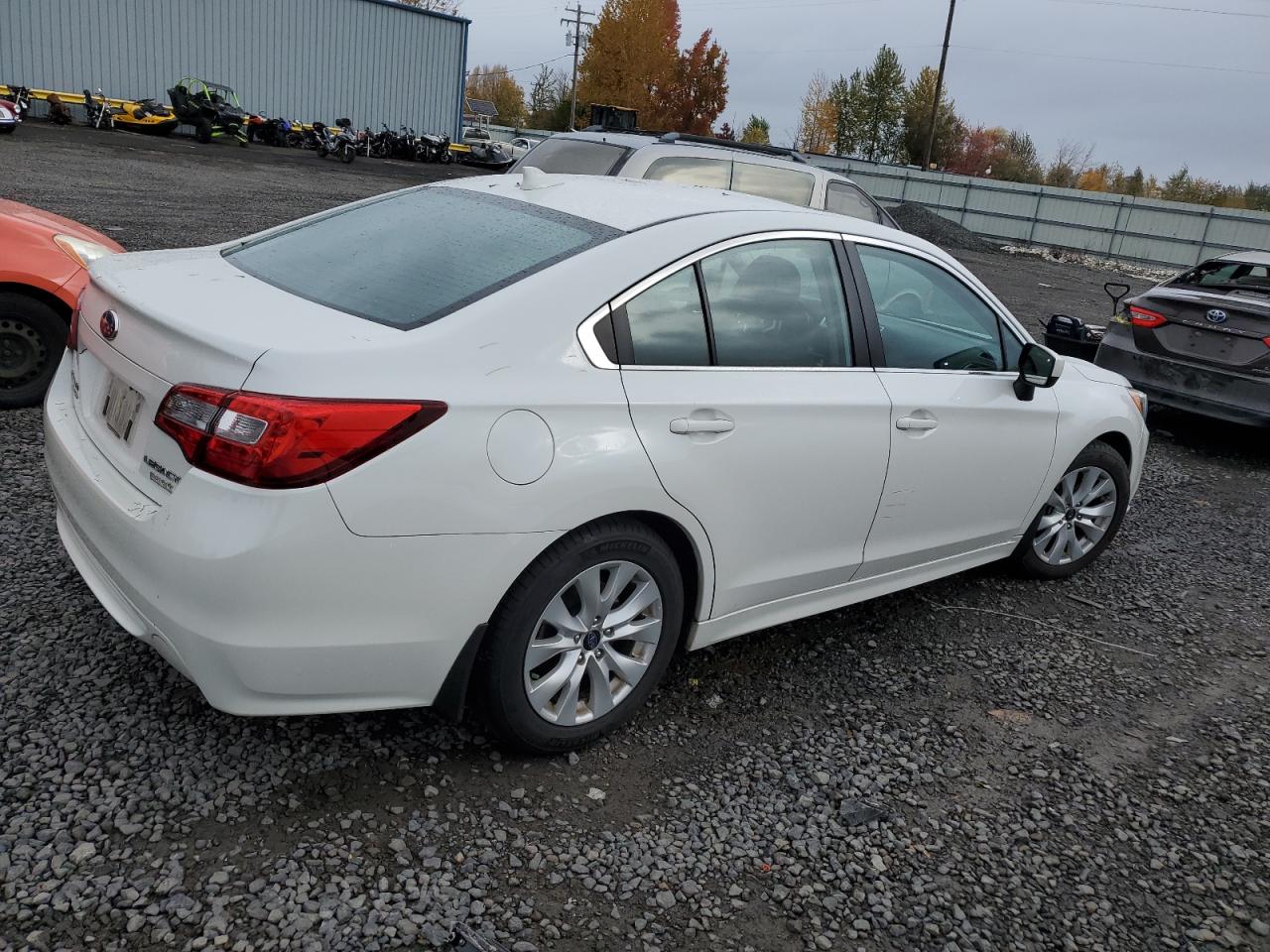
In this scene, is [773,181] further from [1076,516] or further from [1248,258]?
[1076,516]

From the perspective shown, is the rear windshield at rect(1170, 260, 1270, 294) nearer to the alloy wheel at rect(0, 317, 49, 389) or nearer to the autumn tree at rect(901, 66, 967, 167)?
the alloy wheel at rect(0, 317, 49, 389)

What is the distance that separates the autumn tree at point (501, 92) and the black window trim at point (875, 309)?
9480cm

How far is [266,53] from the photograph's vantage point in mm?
34062

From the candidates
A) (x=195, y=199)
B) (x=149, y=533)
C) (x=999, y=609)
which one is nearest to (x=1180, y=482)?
(x=999, y=609)

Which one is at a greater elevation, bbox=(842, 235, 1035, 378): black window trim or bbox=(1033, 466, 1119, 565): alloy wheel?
bbox=(842, 235, 1035, 378): black window trim

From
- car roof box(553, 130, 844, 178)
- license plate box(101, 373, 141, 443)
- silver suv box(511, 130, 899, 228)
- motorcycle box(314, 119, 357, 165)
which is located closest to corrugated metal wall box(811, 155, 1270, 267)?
motorcycle box(314, 119, 357, 165)

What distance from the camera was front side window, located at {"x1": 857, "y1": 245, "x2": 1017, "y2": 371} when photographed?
11.9ft

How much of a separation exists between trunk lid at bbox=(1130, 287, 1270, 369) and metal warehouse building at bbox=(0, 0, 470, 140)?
106ft

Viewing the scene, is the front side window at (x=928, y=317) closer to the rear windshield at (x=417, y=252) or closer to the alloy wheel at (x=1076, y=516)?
the alloy wheel at (x=1076, y=516)

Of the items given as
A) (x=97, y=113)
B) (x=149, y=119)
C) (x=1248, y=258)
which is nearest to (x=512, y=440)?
(x=1248, y=258)

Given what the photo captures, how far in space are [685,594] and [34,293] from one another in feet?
12.7

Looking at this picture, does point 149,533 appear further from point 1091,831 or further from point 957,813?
point 1091,831

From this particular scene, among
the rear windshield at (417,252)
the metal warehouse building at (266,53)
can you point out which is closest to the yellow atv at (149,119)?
the metal warehouse building at (266,53)

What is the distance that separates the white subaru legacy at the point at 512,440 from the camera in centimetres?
238
